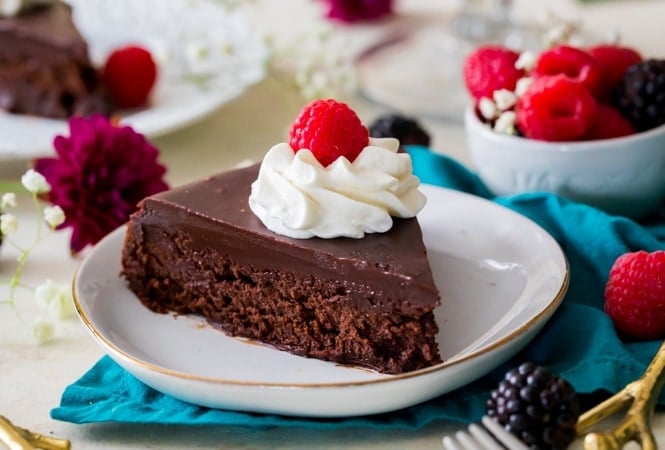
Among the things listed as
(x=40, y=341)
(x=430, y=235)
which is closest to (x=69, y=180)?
(x=40, y=341)

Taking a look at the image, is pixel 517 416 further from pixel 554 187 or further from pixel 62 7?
pixel 62 7

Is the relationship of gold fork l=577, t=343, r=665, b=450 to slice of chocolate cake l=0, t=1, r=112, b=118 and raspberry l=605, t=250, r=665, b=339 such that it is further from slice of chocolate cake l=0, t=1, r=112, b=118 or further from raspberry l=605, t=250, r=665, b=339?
slice of chocolate cake l=0, t=1, r=112, b=118

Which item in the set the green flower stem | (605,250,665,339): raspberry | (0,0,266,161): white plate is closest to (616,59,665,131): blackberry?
(605,250,665,339): raspberry

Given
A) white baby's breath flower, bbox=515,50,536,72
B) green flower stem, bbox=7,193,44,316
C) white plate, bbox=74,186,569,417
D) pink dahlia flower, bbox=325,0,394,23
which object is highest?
white baby's breath flower, bbox=515,50,536,72

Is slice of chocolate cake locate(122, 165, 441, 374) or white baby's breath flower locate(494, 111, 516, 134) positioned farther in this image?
white baby's breath flower locate(494, 111, 516, 134)

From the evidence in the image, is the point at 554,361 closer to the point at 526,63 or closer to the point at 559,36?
the point at 526,63

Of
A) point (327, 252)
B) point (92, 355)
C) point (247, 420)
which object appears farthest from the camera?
point (92, 355)
